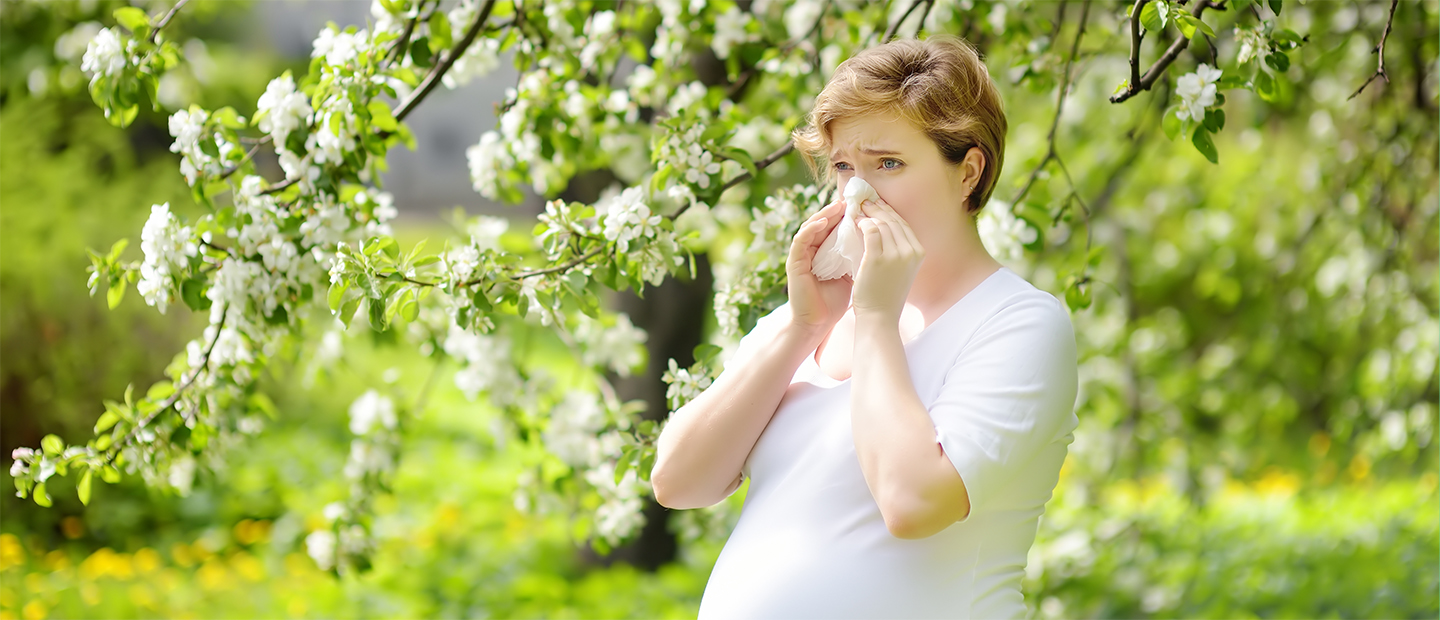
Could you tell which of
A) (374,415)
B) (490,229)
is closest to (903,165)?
(490,229)

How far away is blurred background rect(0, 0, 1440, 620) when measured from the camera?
159 inches

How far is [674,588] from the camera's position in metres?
4.34

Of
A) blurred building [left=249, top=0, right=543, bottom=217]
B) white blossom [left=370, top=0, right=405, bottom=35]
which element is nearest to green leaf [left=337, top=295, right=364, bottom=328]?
white blossom [left=370, top=0, right=405, bottom=35]

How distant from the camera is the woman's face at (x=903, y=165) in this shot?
1.49 metres

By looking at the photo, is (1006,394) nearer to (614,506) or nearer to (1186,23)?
(1186,23)

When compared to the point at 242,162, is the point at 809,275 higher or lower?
lower

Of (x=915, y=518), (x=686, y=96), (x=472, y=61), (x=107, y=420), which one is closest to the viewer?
(x=915, y=518)

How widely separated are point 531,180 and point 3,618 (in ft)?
9.86

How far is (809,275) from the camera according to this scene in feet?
5.24

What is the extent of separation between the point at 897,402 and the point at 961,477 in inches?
4.9

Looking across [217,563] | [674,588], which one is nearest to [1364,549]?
[674,588]

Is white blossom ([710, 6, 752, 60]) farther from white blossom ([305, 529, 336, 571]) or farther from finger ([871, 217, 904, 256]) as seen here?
white blossom ([305, 529, 336, 571])

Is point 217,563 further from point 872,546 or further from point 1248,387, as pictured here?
point 1248,387

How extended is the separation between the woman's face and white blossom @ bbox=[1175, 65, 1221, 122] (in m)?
0.52
